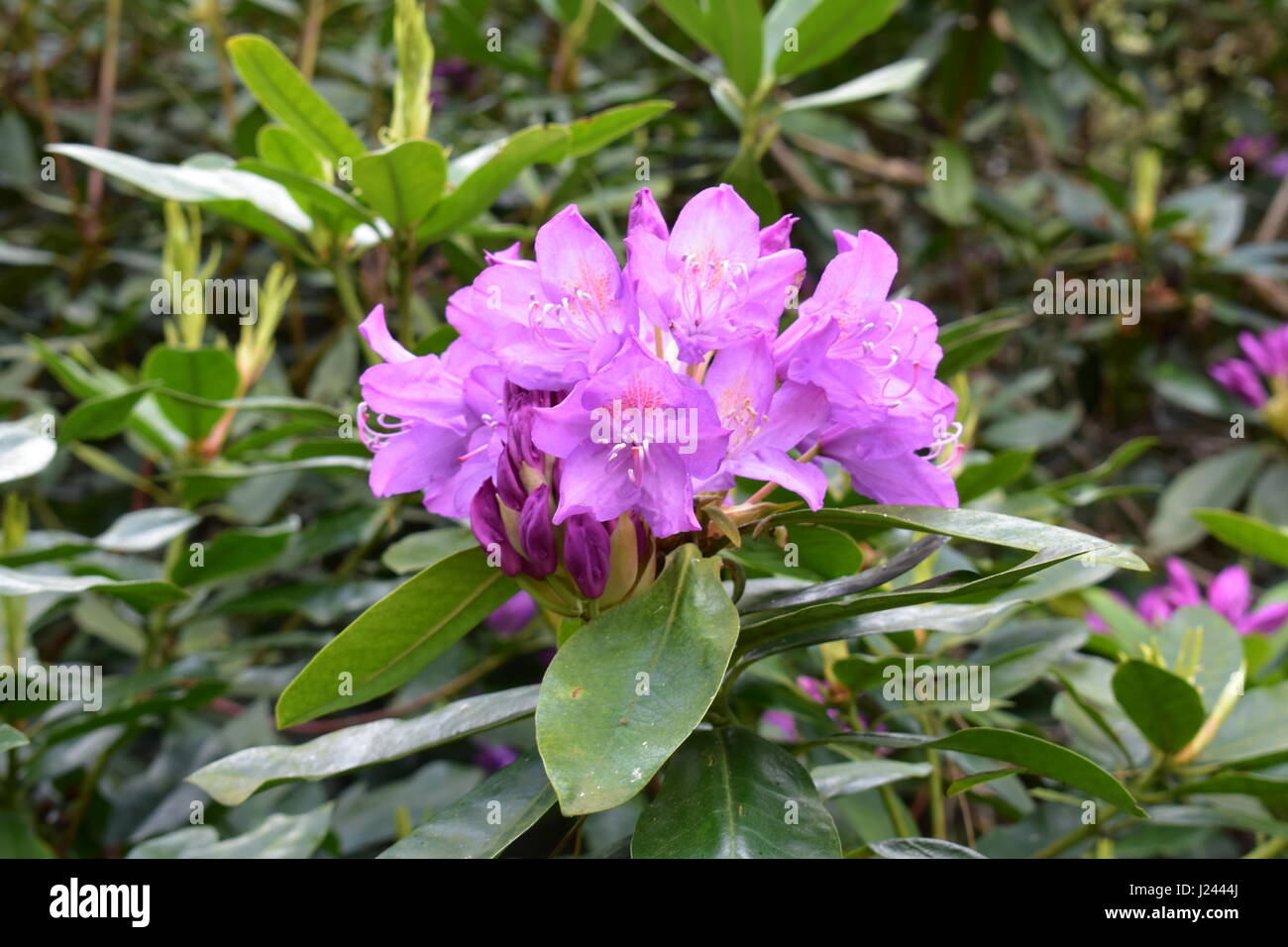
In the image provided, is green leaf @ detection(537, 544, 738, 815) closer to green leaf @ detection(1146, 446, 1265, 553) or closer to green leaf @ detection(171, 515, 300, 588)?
green leaf @ detection(171, 515, 300, 588)

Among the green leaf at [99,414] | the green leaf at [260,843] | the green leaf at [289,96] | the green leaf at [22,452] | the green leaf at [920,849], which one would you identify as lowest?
the green leaf at [260,843]

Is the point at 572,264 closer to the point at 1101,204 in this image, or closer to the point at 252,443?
the point at 252,443

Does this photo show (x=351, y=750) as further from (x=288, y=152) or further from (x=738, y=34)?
(x=738, y=34)

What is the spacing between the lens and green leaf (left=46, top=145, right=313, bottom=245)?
119 cm

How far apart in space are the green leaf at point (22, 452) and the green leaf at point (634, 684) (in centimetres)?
59

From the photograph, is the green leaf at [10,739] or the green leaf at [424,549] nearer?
the green leaf at [10,739]

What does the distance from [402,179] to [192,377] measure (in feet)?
1.70

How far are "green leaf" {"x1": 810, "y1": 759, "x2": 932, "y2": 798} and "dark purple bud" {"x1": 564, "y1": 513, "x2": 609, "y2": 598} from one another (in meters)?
0.39

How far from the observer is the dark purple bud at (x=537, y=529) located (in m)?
0.80

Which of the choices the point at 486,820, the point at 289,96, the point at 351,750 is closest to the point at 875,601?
the point at 486,820

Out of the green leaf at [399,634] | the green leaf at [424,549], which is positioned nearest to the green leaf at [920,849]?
the green leaf at [399,634]

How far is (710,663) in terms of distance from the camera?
0.75 metres

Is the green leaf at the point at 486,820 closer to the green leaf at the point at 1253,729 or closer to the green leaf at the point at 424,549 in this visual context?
the green leaf at the point at 424,549
